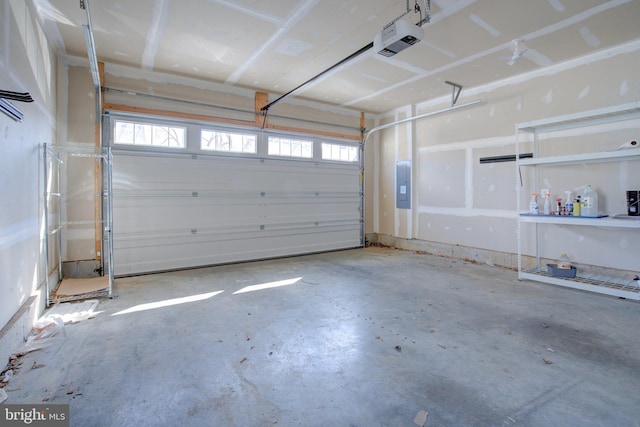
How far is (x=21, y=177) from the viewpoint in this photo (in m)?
2.62

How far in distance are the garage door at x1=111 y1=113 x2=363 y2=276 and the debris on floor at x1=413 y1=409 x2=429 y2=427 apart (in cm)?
437

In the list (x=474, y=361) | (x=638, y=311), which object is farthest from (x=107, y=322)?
(x=638, y=311)

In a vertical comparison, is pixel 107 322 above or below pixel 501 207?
below

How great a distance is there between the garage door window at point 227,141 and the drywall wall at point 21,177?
212 centimetres

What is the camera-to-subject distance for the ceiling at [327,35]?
10.2 feet

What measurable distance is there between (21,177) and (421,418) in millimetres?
3468

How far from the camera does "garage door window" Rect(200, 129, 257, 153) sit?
17.3 feet

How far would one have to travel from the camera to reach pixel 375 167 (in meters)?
7.39

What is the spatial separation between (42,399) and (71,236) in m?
3.22

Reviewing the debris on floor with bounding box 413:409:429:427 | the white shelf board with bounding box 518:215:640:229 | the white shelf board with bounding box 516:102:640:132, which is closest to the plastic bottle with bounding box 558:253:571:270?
the white shelf board with bounding box 518:215:640:229

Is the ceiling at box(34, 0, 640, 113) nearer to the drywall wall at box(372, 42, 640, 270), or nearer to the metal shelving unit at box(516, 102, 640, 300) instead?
the drywall wall at box(372, 42, 640, 270)

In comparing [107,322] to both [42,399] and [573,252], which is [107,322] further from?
[573,252]

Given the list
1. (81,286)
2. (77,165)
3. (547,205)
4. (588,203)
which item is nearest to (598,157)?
(588,203)

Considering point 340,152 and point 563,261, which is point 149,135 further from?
point 563,261
